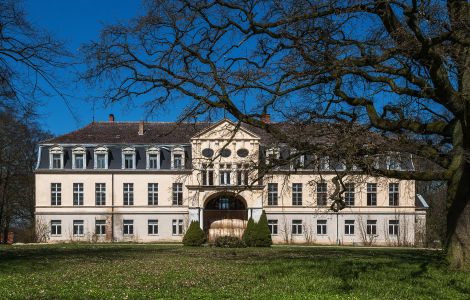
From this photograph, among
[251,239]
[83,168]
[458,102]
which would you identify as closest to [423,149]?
[458,102]

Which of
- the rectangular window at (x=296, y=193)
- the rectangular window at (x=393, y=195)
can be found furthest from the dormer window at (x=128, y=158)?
the rectangular window at (x=393, y=195)

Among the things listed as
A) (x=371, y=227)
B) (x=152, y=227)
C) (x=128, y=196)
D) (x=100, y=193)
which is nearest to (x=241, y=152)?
(x=152, y=227)

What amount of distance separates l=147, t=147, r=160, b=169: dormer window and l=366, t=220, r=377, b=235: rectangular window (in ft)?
60.7

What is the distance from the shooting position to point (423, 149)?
15.0m

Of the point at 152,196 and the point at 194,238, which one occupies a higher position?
the point at 152,196

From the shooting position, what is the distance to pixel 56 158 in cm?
4878

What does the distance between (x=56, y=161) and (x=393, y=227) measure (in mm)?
28985

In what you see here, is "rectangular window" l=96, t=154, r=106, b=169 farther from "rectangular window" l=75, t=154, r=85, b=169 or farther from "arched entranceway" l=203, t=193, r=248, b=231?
"arched entranceway" l=203, t=193, r=248, b=231

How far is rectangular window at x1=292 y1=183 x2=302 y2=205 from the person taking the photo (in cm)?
4950

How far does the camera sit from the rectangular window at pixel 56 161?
48.7 meters

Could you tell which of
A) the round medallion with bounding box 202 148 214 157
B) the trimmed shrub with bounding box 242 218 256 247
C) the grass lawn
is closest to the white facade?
the round medallion with bounding box 202 148 214 157

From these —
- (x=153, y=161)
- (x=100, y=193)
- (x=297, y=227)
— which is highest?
(x=153, y=161)

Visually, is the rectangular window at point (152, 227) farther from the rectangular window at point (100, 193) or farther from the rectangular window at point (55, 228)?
the rectangular window at point (55, 228)

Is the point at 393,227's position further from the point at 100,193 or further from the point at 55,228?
the point at 55,228
